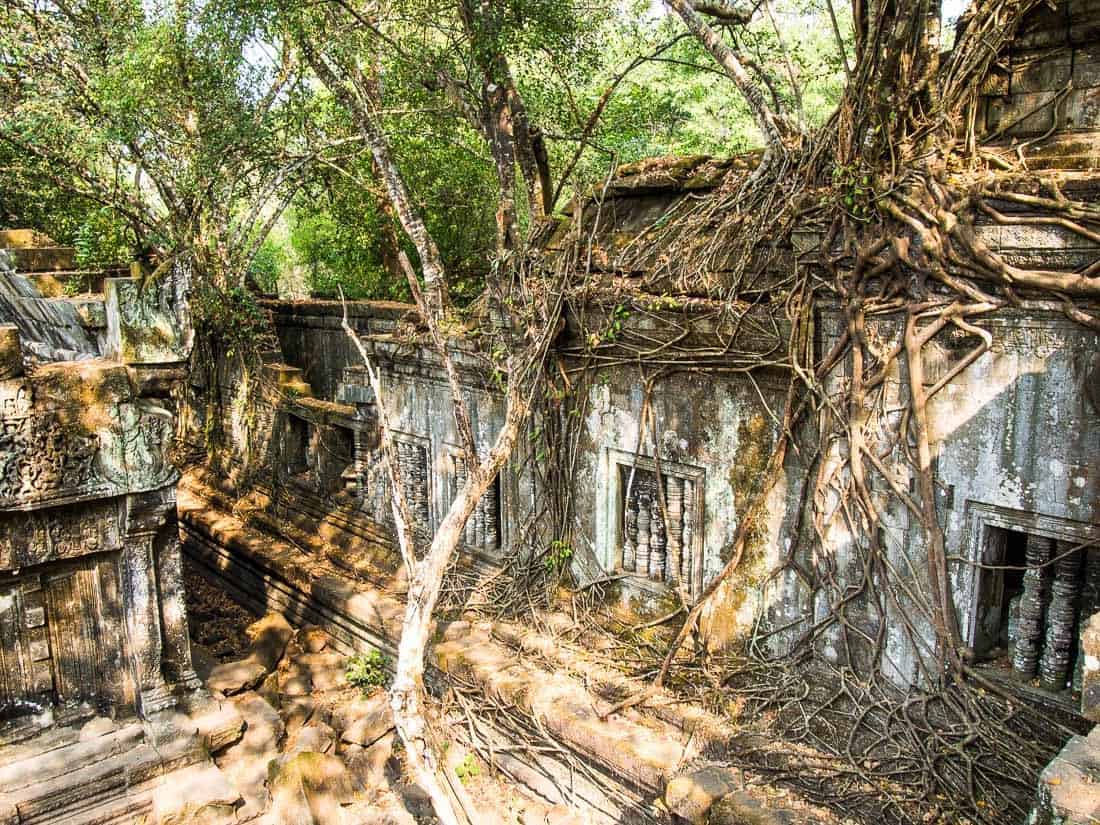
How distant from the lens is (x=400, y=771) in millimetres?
6453

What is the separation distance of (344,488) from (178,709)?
4342 mm

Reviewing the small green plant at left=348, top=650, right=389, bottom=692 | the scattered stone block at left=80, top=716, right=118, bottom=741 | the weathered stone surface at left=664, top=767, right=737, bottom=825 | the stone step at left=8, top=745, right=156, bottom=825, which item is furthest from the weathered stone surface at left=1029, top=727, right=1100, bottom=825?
the small green plant at left=348, top=650, right=389, bottom=692

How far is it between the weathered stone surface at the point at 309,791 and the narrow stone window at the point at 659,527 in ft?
8.61

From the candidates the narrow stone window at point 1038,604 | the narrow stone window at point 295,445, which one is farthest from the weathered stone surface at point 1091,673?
the narrow stone window at point 295,445

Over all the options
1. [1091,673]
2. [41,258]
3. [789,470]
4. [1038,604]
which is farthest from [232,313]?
[1091,673]

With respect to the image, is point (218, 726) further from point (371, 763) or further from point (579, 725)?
point (579, 725)

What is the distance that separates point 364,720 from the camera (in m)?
6.89

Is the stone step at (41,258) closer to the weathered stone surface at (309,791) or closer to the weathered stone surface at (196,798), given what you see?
the weathered stone surface at (196,798)

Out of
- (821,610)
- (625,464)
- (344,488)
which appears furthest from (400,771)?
(344,488)

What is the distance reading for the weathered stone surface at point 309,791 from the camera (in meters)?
5.51

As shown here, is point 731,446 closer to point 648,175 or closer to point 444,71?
point 648,175

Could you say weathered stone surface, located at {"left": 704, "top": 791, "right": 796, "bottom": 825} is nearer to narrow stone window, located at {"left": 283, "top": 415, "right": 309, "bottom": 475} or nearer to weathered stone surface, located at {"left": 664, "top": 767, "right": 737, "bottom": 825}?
weathered stone surface, located at {"left": 664, "top": 767, "right": 737, "bottom": 825}

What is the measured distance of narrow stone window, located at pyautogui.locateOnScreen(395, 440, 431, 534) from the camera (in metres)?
8.56

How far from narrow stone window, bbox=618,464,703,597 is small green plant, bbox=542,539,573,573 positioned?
51 cm
